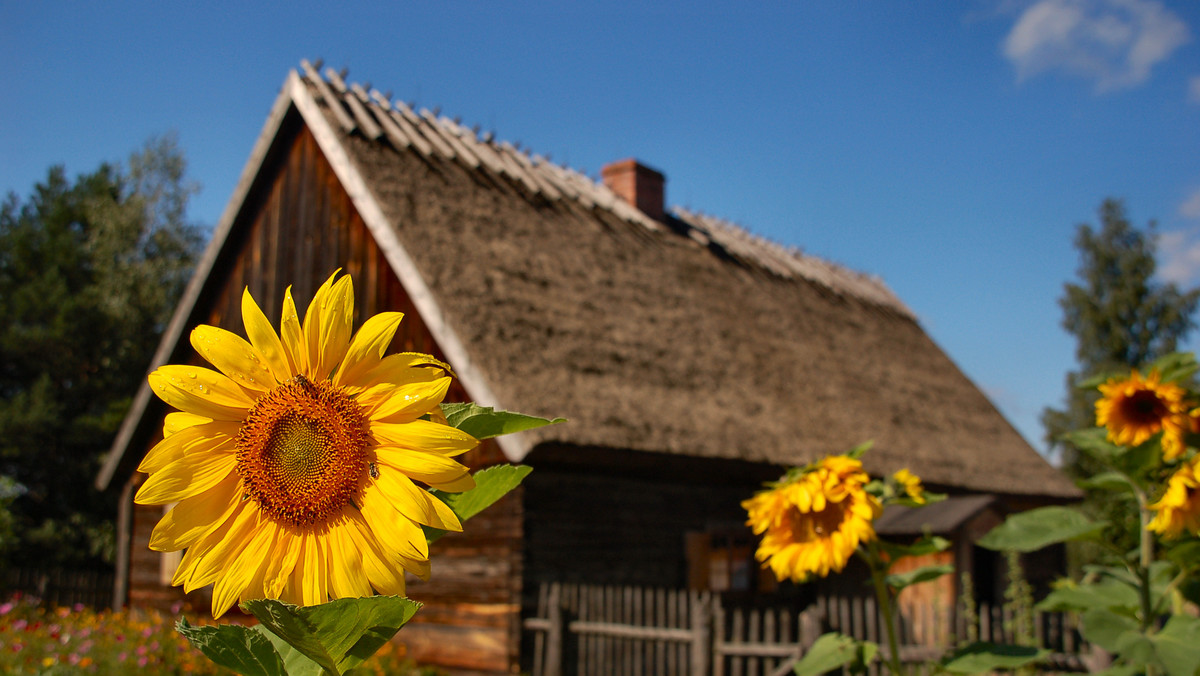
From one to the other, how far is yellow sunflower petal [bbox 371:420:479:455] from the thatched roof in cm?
638

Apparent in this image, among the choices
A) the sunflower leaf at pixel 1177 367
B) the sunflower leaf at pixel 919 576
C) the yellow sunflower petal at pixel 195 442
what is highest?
the sunflower leaf at pixel 1177 367

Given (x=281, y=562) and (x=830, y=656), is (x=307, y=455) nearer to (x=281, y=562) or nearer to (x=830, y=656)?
(x=281, y=562)

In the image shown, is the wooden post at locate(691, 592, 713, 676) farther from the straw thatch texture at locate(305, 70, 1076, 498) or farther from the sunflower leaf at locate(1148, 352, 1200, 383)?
the sunflower leaf at locate(1148, 352, 1200, 383)

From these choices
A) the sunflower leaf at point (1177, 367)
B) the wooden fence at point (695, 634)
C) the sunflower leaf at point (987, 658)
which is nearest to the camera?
the sunflower leaf at point (987, 658)

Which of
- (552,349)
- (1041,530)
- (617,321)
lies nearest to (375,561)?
(1041,530)

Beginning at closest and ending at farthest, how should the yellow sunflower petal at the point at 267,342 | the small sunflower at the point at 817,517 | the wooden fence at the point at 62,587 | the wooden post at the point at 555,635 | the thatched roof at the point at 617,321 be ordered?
the yellow sunflower petal at the point at 267,342
the small sunflower at the point at 817,517
the wooden post at the point at 555,635
the thatched roof at the point at 617,321
the wooden fence at the point at 62,587

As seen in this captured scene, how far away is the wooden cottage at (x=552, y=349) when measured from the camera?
8430 mm

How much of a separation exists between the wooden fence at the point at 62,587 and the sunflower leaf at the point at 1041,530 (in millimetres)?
17135

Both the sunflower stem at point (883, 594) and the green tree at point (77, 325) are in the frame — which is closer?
the sunflower stem at point (883, 594)

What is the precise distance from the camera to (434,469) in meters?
1.05

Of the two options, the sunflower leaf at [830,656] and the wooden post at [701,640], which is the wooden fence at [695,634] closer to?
the wooden post at [701,640]

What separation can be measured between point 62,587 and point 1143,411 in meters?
18.3

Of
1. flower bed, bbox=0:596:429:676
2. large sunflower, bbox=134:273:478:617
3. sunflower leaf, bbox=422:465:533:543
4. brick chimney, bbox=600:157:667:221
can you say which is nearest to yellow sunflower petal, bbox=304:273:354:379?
large sunflower, bbox=134:273:478:617

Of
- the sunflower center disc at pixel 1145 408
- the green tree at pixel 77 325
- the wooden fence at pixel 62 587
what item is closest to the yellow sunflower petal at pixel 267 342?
the sunflower center disc at pixel 1145 408
